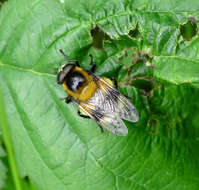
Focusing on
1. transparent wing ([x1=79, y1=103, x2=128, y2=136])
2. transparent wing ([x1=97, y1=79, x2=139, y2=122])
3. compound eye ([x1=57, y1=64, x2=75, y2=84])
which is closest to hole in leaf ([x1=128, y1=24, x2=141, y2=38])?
transparent wing ([x1=97, y1=79, x2=139, y2=122])

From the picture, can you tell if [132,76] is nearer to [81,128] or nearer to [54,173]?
[81,128]

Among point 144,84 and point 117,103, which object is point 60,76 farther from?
point 144,84

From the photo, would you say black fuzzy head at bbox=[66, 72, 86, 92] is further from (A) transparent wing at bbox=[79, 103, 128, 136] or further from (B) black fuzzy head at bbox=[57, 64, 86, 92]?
(A) transparent wing at bbox=[79, 103, 128, 136]

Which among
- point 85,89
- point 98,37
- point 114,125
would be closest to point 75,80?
point 85,89

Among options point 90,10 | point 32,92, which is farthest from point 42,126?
point 90,10

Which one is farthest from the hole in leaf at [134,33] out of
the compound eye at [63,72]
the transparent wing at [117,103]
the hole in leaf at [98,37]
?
the compound eye at [63,72]
